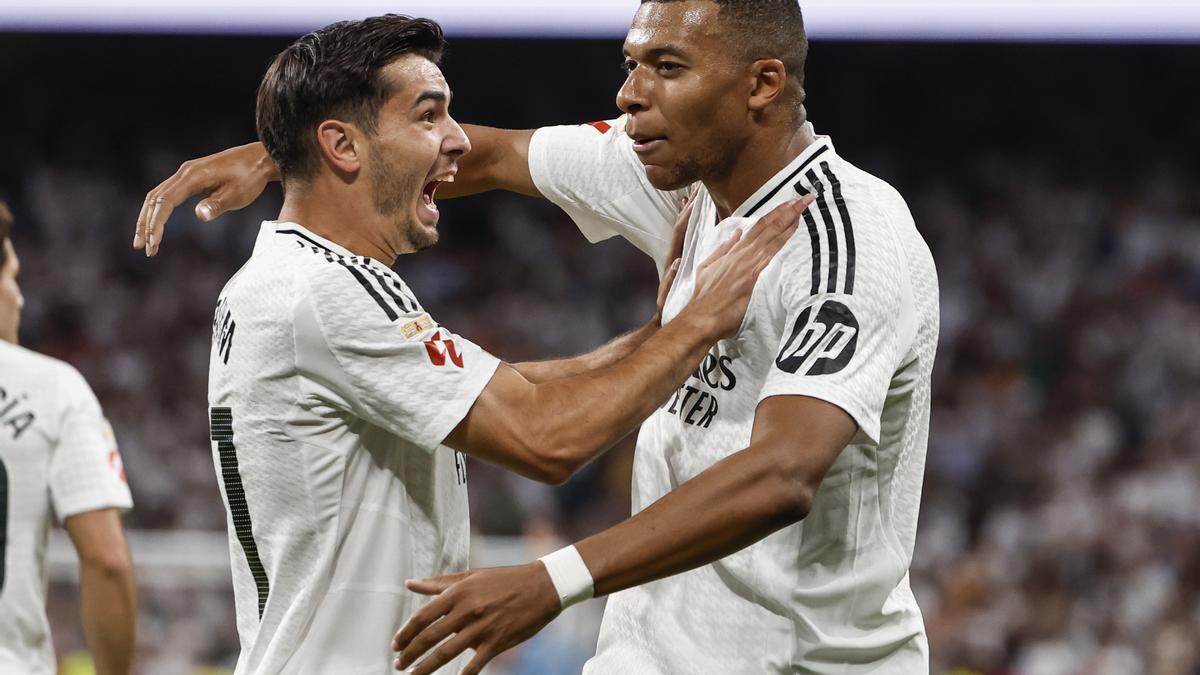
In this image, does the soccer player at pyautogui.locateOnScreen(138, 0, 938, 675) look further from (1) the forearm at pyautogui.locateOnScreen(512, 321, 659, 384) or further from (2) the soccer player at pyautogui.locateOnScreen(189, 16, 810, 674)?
(1) the forearm at pyautogui.locateOnScreen(512, 321, 659, 384)

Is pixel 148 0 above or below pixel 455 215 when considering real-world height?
above

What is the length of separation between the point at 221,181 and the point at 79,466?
1.17m

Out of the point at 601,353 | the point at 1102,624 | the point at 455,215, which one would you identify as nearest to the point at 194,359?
the point at 455,215

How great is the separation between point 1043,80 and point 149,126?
8.04 m

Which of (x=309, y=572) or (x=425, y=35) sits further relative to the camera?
(x=425, y=35)

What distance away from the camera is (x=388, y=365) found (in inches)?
117

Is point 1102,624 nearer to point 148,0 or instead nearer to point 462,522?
point 462,522

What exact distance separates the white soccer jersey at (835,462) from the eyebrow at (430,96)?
70cm

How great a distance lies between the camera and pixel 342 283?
9.90 ft

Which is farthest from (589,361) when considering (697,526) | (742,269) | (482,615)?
(482,615)

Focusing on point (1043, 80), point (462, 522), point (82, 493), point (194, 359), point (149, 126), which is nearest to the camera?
point (462, 522)

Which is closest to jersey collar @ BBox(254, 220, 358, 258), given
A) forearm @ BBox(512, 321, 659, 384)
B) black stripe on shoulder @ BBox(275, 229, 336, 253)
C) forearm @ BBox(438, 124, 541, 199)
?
black stripe on shoulder @ BBox(275, 229, 336, 253)

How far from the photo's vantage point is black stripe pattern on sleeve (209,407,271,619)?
313cm

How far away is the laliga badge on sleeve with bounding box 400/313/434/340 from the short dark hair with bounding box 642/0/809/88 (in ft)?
2.84
